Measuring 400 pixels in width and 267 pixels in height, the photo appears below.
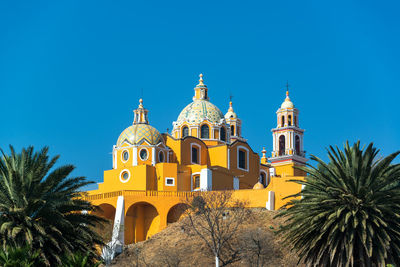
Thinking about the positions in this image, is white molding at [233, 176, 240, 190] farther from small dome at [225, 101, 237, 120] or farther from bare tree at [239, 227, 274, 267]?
small dome at [225, 101, 237, 120]

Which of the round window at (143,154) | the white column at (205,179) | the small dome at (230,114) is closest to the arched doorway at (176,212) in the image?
the white column at (205,179)

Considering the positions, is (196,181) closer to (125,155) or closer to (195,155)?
(195,155)

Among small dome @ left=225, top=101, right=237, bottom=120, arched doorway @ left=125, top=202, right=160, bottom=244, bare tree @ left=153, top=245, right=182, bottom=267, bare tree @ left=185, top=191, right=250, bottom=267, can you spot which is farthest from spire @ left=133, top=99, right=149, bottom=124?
bare tree @ left=153, top=245, right=182, bottom=267

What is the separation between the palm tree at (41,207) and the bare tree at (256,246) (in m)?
16.3

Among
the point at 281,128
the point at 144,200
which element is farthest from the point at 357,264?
the point at 281,128

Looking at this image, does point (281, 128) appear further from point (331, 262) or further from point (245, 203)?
point (331, 262)

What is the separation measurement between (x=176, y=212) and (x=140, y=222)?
2884 millimetres

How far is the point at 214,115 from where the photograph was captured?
6631 centimetres

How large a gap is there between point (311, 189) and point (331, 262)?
12.0 ft

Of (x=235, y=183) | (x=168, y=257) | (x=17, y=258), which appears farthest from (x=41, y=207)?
(x=235, y=183)

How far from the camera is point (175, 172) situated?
2306 inches

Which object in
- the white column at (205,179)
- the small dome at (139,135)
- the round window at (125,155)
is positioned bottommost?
the white column at (205,179)

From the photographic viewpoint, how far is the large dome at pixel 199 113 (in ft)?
216

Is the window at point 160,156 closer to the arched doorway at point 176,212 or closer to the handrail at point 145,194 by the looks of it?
the handrail at point 145,194
